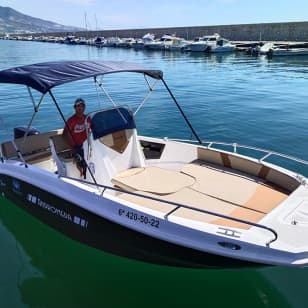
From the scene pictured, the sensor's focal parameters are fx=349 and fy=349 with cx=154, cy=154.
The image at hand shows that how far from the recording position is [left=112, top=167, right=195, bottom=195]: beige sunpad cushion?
239 inches

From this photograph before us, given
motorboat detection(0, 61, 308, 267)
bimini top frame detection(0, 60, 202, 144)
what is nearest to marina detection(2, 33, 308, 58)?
motorboat detection(0, 61, 308, 267)

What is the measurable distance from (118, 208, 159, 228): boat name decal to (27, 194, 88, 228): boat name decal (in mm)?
783

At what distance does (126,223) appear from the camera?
4879 mm

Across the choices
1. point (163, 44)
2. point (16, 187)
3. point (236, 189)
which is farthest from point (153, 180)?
point (163, 44)

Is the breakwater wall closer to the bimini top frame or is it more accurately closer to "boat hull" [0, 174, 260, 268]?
the bimini top frame

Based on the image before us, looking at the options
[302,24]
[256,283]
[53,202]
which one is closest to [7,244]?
[53,202]

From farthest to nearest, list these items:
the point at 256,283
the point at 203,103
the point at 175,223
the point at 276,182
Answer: the point at 203,103
the point at 276,182
the point at 256,283
the point at 175,223

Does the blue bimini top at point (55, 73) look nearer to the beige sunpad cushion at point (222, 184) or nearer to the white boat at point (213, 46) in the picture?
the beige sunpad cushion at point (222, 184)

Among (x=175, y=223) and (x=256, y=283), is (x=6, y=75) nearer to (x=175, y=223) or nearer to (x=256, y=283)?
(x=175, y=223)

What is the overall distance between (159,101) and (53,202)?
12053 millimetres

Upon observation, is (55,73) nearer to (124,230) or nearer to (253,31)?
(124,230)

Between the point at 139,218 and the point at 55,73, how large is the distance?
2793 millimetres

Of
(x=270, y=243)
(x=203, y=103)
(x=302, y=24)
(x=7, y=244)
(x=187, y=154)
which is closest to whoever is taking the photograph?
(x=270, y=243)

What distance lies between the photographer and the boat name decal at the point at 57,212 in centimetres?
543
